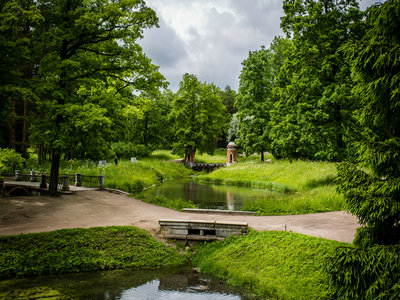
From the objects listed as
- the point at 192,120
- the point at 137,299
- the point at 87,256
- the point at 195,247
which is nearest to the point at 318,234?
the point at 195,247

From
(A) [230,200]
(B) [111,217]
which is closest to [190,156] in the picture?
(A) [230,200]

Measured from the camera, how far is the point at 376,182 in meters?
6.13

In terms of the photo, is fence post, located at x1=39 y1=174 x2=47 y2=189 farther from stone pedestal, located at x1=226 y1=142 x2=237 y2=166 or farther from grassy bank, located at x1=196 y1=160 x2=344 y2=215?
stone pedestal, located at x1=226 y1=142 x2=237 y2=166

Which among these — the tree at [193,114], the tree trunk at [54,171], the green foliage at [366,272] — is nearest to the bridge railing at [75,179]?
the tree trunk at [54,171]

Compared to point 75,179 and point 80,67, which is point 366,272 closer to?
point 80,67

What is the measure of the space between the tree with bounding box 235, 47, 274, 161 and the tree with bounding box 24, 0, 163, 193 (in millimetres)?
25622

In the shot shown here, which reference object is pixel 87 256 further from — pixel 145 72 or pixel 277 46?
pixel 277 46

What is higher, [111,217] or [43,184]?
[43,184]

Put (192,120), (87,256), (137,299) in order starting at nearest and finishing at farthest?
(137,299)
(87,256)
(192,120)

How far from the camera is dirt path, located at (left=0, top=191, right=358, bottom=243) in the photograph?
478 inches

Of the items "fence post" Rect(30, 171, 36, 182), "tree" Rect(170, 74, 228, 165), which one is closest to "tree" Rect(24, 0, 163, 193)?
"fence post" Rect(30, 171, 36, 182)

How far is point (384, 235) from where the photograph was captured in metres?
6.26

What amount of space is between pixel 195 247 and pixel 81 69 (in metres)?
12.7

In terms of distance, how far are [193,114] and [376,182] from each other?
151ft
